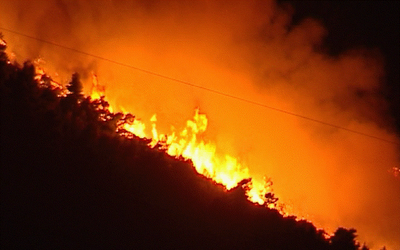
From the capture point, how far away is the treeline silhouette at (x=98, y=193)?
29.1ft

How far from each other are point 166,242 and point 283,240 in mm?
3485

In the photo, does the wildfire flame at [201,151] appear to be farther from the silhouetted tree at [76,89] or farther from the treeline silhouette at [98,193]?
the treeline silhouette at [98,193]

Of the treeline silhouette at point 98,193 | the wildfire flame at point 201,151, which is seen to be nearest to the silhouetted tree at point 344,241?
the treeline silhouette at point 98,193

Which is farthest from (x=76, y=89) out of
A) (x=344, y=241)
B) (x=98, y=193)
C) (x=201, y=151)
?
(x=344, y=241)

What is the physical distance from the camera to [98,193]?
987cm

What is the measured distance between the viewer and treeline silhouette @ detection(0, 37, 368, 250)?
887 centimetres

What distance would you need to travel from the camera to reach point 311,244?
36.4 ft

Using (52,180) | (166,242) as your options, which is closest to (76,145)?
(52,180)

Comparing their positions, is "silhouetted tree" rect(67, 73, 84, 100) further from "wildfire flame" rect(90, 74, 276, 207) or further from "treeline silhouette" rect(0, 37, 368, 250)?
"wildfire flame" rect(90, 74, 276, 207)

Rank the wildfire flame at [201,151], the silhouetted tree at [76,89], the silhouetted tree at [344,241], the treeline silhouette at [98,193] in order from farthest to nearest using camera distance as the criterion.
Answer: the wildfire flame at [201,151] < the silhouetted tree at [76,89] < the silhouetted tree at [344,241] < the treeline silhouette at [98,193]

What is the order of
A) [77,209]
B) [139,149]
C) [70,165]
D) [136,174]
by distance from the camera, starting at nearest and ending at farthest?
1. [77,209]
2. [70,165]
3. [136,174]
4. [139,149]

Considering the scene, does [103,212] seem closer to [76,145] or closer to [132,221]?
[132,221]

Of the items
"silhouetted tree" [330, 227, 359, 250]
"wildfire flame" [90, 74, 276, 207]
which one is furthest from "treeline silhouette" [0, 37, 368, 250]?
"wildfire flame" [90, 74, 276, 207]

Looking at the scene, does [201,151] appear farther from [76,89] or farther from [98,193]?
[98,193]
